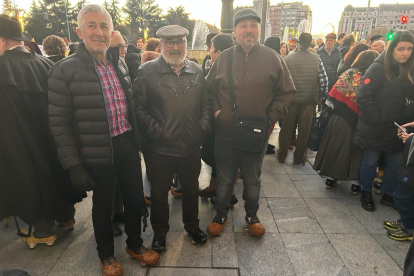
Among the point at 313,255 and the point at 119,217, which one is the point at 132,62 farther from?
the point at 313,255

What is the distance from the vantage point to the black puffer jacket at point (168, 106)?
245cm

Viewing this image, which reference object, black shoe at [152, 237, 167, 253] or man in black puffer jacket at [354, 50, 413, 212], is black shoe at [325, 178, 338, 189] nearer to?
man in black puffer jacket at [354, 50, 413, 212]

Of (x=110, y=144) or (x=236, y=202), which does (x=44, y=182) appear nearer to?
(x=110, y=144)

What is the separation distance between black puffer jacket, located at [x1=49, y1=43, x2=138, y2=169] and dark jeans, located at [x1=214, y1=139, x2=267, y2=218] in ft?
3.91

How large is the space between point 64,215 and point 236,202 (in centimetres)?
194

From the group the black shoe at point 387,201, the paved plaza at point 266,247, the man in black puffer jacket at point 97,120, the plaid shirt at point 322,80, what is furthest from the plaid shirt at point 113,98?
the plaid shirt at point 322,80

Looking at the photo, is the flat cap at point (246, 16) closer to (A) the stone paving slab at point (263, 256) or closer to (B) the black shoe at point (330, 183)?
(A) the stone paving slab at point (263, 256)

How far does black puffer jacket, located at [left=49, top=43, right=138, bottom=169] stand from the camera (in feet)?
6.72

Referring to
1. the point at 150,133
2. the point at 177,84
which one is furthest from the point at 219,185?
the point at 177,84

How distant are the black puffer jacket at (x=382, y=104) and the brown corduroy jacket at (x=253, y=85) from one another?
1103mm

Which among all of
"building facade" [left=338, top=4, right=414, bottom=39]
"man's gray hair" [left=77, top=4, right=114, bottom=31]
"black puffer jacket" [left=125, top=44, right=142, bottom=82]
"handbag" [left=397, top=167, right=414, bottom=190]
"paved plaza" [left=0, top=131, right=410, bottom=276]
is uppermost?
"building facade" [left=338, top=4, right=414, bottom=39]

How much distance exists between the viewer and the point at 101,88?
2148 millimetres

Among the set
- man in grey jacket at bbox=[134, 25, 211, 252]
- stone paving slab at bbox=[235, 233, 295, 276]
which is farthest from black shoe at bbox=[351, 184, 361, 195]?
man in grey jacket at bbox=[134, 25, 211, 252]

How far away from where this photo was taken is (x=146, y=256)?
8.28 ft
